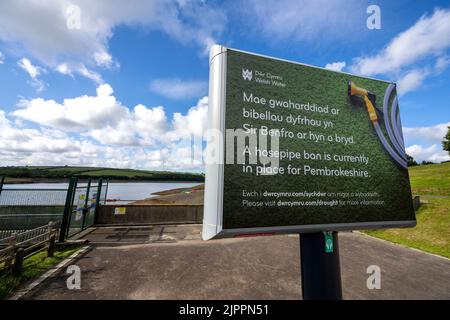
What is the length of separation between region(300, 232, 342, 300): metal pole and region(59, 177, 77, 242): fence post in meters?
9.13

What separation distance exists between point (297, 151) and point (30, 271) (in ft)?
24.7

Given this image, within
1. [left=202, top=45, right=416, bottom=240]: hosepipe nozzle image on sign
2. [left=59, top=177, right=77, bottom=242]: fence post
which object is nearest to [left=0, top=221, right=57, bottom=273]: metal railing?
[left=59, top=177, right=77, bottom=242]: fence post

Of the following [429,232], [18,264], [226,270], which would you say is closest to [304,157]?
[226,270]

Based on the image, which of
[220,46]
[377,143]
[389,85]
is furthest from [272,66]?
[389,85]

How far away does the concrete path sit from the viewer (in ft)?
16.4

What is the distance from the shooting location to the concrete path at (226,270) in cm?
500

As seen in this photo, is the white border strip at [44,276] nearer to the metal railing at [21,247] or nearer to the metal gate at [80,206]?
the metal railing at [21,247]

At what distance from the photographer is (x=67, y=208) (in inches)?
340

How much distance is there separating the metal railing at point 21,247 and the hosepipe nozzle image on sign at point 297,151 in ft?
20.6

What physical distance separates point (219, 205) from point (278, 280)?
470 centimetres

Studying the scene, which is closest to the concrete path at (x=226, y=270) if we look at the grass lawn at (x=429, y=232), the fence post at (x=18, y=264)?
the fence post at (x=18, y=264)

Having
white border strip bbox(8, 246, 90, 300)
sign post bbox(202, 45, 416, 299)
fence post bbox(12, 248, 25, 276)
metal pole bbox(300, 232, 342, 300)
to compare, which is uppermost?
sign post bbox(202, 45, 416, 299)

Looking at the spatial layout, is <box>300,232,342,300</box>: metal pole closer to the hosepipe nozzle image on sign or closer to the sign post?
the sign post

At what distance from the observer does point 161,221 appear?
13.2 meters
